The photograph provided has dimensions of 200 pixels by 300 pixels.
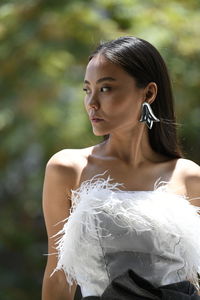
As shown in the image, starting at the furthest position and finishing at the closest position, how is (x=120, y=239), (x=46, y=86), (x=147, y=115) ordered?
(x=46, y=86) → (x=147, y=115) → (x=120, y=239)

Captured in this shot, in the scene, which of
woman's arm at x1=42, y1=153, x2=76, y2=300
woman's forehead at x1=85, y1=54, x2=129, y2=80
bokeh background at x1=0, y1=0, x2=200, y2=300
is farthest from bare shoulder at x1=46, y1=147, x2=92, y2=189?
bokeh background at x1=0, y1=0, x2=200, y2=300

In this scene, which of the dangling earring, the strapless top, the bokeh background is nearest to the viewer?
the strapless top

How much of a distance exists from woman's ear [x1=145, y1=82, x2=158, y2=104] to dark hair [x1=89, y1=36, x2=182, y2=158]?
0.01 meters

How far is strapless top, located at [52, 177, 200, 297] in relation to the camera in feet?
5.86

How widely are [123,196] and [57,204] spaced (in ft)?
0.58

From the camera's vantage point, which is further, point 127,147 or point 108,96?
point 127,147

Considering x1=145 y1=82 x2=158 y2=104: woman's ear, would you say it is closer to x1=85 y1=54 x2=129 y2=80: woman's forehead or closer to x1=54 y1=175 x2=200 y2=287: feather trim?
x1=85 y1=54 x2=129 y2=80: woman's forehead

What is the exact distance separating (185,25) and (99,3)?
506mm

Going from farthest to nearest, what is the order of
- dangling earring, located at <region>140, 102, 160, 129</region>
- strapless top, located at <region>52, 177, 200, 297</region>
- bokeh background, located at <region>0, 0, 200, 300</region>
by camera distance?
bokeh background, located at <region>0, 0, 200, 300</region>
dangling earring, located at <region>140, 102, 160, 129</region>
strapless top, located at <region>52, 177, 200, 297</region>

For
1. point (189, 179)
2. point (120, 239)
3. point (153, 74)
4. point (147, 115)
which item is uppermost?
point (153, 74)

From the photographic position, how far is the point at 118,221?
1.81 m

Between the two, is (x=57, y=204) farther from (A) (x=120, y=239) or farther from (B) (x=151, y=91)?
(B) (x=151, y=91)

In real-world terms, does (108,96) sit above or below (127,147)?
above

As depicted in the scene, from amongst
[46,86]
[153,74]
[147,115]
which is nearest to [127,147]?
[147,115]
